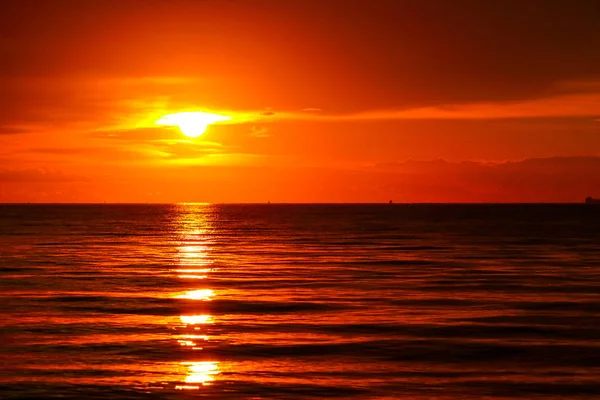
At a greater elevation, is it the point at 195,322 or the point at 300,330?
the point at 195,322

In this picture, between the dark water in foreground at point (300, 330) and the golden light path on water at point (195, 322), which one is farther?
the golden light path on water at point (195, 322)

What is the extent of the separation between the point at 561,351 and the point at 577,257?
157 ft

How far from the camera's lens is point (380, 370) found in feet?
89.9

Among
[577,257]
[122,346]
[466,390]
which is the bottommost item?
[466,390]

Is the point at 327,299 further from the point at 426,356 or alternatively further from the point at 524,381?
the point at 524,381

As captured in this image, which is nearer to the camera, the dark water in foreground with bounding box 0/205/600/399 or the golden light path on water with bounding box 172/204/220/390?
the dark water in foreground with bounding box 0/205/600/399

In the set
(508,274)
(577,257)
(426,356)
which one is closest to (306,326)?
(426,356)

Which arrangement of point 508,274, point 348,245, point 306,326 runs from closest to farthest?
point 306,326, point 508,274, point 348,245

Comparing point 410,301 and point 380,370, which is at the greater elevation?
point 410,301

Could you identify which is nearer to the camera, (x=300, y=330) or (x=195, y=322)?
(x=300, y=330)

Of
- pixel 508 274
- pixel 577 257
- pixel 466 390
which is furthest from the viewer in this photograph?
pixel 577 257

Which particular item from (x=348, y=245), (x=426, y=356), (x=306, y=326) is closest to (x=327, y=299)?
(x=306, y=326)

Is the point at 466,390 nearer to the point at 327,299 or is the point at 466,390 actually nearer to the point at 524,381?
the point at 524,381

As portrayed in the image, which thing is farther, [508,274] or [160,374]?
[508,274]
